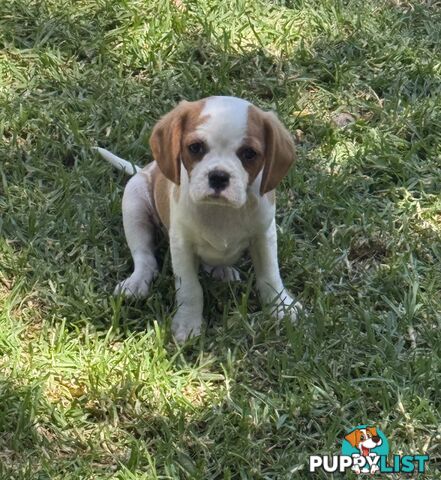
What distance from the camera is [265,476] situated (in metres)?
4.89

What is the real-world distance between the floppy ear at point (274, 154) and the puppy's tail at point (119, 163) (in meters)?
1.64

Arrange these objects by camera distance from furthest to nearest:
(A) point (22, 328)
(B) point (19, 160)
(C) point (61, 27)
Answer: (C) point (61, 27), (B) point (19, 160), (A) point (22, 328)

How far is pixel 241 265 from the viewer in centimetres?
629

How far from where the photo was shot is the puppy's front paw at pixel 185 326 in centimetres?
566

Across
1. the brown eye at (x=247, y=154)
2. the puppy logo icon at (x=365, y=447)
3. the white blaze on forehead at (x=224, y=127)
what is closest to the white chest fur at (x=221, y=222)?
the brown eye at (x=247, y=154)

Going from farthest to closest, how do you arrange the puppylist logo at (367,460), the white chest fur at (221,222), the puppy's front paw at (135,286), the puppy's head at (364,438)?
the puppy's front paw at (135,286) → the white chest fur at (221,222) → the puppy's head at (364,438) → the puppylist logo at (367,460)

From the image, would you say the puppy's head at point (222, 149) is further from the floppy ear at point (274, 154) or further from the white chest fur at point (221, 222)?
the white chest fur at point (221, 222)

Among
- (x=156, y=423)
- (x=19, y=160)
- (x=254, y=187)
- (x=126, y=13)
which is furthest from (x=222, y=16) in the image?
(x=156, y=423)

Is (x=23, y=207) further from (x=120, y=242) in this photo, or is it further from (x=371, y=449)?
(x=371, y=449)

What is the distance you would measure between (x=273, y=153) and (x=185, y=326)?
1100 mm

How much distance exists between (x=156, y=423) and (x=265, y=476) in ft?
2.05

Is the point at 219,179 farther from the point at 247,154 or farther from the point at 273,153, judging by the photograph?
the point at 273,153

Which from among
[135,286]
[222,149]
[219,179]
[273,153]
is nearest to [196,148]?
[222,149]

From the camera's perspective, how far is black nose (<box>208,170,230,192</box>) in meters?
5.09
